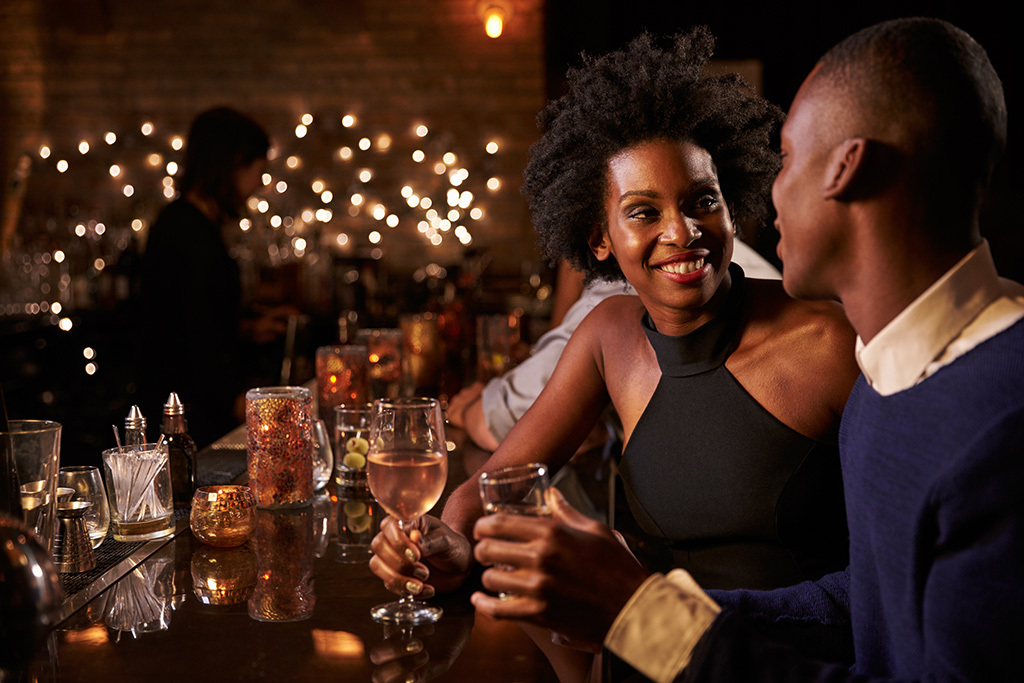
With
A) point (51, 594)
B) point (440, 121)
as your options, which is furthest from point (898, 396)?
point (440, 121)

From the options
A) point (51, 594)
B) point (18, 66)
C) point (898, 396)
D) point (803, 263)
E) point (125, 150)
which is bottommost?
point (51, 594)

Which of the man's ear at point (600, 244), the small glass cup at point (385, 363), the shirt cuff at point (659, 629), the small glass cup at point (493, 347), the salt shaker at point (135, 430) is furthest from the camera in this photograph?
the small glass cup at point (493, 347)

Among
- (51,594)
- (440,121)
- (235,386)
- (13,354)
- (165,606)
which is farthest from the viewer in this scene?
(440,121)

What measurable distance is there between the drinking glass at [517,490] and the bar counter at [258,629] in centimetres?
14

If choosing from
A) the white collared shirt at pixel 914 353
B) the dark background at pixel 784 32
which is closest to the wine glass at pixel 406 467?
the white collared shirt at pixel 914 353

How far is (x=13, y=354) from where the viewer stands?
180 inches

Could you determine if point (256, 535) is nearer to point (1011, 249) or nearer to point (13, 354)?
point (13, 354)

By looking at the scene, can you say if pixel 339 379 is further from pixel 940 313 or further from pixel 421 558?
pixel 940 313

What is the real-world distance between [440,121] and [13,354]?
311cm

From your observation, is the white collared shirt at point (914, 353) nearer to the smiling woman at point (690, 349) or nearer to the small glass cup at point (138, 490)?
the smiling woman at point (690, 349)

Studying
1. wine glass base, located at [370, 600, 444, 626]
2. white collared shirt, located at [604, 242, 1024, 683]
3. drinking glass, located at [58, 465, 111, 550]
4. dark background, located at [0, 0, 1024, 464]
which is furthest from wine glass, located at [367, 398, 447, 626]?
dark background, located at [0, 0, 1024, 464]

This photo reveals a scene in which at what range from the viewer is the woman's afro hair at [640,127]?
164 centimetres

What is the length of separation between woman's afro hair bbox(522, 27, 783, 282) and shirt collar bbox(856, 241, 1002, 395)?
0.81 m

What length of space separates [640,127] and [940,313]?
0.86 meters
